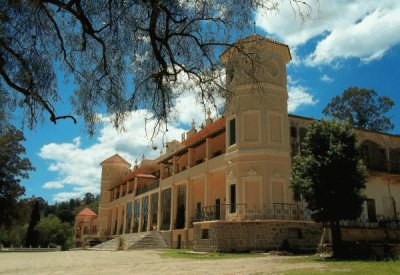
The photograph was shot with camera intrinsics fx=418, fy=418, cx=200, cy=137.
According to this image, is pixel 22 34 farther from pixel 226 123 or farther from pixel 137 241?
pixel 137 241

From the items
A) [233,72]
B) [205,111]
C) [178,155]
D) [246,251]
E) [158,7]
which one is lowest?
[246,251]

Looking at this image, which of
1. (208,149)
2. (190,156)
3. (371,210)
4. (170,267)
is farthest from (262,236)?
(190,156)

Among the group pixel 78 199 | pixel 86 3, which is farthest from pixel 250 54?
pixel 78 199

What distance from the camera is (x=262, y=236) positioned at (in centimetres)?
2139

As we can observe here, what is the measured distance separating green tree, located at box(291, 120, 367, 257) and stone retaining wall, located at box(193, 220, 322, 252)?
459cm

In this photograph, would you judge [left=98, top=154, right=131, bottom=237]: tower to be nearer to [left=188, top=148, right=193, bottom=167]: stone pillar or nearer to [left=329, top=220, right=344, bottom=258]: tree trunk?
[left=188, top=148, right=193, bottom=167]: stone pillar

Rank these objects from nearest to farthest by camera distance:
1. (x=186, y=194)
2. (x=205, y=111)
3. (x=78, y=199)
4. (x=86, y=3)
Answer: (x=86, y=3)
(x=205, y=111)
(x=186, y=194)
(x=78, y=199)

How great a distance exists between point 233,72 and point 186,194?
24.6 metres

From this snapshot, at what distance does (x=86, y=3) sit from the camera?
7.27 m

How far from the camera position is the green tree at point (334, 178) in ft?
54.5

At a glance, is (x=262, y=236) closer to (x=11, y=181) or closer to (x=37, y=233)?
(x=11, y=181)

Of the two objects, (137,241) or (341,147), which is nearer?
(341,147)

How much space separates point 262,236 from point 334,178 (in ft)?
20.4

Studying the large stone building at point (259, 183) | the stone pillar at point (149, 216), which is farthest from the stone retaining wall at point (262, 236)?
the stone pillar at point (149, 216)
